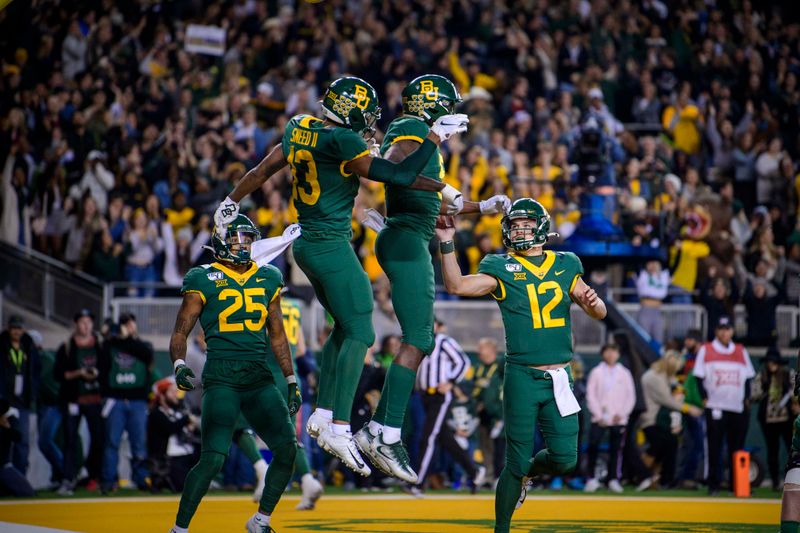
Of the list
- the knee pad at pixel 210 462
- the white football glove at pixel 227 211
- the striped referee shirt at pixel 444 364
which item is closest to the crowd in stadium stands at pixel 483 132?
the striped referee shirt at pixel 444 364

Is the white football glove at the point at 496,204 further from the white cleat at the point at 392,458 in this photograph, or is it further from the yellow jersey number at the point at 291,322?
the yellow jersey number at the point at 291,322

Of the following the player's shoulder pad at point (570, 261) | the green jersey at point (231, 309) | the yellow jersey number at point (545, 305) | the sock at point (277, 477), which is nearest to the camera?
the yellow jersey number at point (545, 305)

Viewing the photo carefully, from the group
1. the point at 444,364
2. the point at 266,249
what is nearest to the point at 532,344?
the point at 266,249

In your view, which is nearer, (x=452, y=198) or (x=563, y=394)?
(x=452, y=198)

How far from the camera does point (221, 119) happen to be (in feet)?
70.7

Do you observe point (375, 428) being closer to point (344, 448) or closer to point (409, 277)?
point (344, 448)

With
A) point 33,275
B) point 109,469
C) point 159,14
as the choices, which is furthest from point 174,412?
point 159,14

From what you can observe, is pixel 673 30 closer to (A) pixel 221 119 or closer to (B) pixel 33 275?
(A) pixel 221 119

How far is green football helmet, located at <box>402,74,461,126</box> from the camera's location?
980cm

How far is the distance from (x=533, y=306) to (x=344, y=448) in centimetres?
186

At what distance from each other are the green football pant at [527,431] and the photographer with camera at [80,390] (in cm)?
796

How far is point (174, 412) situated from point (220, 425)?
252 inches

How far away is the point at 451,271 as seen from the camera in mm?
10086

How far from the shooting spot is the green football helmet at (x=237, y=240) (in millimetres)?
10711
